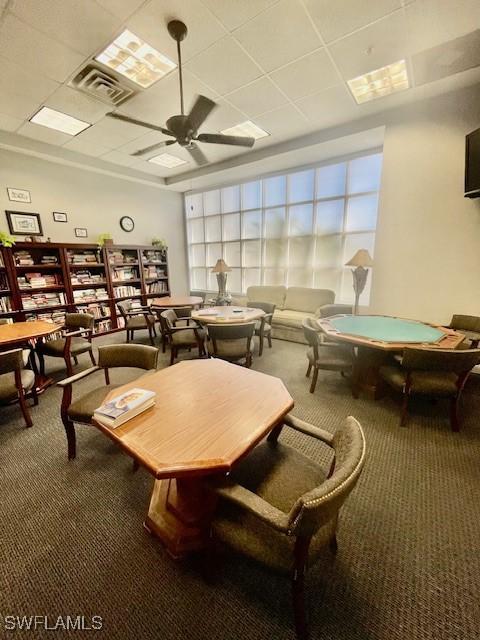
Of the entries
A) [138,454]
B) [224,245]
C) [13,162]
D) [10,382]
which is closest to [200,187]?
[224,245]

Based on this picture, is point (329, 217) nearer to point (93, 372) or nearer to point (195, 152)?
point (195, 152)

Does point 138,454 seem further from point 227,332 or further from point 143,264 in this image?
point 143,264

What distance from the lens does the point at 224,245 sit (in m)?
6.61

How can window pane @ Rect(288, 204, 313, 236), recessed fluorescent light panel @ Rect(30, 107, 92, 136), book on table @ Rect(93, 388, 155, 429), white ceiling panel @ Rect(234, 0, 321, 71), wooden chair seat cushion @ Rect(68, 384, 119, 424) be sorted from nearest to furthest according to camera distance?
book on table @ Rect(93, 388, 155, 429)
wooden chair seat cushion @ Rect(68, 384, 119, 424)
white ceiling panel @ Rect(234, 0, 321, 71)
recessed fluorescent light panel @ Rect(30, 107, 92, 136)
window pane @ Rect(288, 204, 313, 236)

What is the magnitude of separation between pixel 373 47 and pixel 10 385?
14.9ft

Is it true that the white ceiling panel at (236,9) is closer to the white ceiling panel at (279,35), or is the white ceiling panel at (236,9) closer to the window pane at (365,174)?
the white ceiling panel at (279,35)

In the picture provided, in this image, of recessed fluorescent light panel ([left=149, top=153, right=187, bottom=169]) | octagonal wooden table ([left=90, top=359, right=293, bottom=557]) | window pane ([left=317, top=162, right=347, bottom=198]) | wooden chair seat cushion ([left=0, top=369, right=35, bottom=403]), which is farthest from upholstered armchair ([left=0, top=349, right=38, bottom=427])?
window pane ([left=317, top=162, right=347, bottom=198])

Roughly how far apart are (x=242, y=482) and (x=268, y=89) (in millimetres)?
3899

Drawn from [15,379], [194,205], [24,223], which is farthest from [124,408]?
[194,205]

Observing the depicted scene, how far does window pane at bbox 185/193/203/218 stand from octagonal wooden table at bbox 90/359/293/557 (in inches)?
245

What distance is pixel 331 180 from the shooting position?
15.9ft

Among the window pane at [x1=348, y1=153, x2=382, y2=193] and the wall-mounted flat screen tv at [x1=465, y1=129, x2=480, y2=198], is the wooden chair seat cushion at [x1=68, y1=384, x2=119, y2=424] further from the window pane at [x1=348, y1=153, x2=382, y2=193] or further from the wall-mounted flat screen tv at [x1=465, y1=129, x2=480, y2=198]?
the window pane at [x1=348, y1=153, x2=382, y2=193]

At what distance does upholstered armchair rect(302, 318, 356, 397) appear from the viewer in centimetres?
272

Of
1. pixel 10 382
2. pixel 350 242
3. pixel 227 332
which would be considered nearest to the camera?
pixel 10 382
